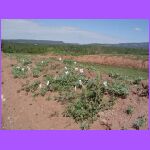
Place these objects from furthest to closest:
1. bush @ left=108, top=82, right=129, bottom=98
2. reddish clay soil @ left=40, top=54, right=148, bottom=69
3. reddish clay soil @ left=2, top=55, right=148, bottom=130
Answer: reddish clay soil @ left=40, top=54, right=148, bottom=69 → bush @ left=108, top=82, right=129, bottom=98 → reddish clay soil @ left=2, top=55, right=148, bottom=130

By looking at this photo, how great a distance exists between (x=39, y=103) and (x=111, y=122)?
2037 mm

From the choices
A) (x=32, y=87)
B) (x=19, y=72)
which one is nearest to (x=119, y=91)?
(x=32, y=87)

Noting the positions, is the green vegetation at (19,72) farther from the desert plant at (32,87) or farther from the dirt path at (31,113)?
the dirt path at (31,113)

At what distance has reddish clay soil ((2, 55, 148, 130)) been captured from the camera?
600 cm

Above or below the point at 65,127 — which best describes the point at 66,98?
above

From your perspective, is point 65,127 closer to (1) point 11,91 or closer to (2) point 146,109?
(2) point 146,109

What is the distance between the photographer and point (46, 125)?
6160mm

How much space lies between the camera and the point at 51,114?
6504 mm

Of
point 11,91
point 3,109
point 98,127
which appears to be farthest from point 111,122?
point 11,91

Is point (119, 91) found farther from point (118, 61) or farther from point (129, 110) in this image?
point (118, 61)

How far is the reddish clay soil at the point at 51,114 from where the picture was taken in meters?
6.00

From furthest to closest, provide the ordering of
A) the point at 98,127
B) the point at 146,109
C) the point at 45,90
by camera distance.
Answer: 1. the point at 45,90
2. the point at 146,109
3. the point at 98,127

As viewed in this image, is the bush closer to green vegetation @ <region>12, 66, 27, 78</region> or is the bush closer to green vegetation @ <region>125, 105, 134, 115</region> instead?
green vegetation @ <region>125, 105, 134, 115</region>

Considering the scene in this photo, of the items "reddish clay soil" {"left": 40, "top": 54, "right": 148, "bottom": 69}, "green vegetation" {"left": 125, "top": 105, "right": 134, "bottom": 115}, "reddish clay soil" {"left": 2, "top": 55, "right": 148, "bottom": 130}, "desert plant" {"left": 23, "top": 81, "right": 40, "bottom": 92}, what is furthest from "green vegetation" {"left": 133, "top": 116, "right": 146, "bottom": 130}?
"reddish clay soil" {"left": 40, "top": 54, "right": 148, "bottom": 69}
